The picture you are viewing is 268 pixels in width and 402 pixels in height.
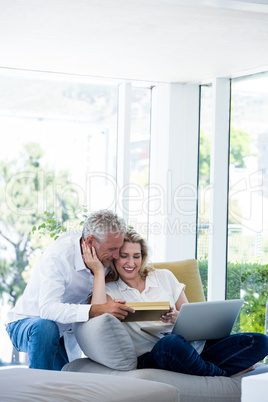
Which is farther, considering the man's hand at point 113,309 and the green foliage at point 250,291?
the green foliage at point 250,291

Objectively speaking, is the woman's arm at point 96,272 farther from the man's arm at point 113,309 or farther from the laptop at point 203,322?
the laptop at point 203,322

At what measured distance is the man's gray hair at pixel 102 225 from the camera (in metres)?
3.28

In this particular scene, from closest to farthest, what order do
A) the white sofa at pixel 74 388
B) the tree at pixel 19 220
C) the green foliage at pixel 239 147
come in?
the white sofa at pixel 74 388 → the green foliage at pixel 239 147 → the tree at pixel 19 220

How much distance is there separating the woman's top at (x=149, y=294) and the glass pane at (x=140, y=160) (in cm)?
193

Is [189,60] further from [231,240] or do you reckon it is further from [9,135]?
[9,135]

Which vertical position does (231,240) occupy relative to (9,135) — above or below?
below

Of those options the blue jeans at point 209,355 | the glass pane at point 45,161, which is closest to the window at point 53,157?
the glass pane at point 45,161

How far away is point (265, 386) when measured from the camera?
244 centimetres

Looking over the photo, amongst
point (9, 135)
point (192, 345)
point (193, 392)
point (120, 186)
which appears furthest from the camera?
point (9, 135)

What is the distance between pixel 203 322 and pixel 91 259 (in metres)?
0.69

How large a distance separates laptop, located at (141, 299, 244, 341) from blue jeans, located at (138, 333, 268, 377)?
0.07m

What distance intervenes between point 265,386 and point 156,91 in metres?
3.52

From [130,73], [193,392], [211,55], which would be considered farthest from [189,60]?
[193,392]

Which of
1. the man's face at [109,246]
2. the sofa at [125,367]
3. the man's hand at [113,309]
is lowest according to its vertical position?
the sofa at [125,367]
